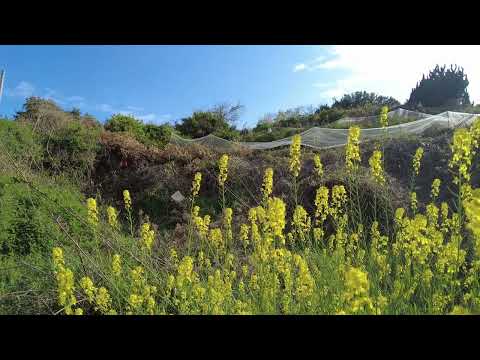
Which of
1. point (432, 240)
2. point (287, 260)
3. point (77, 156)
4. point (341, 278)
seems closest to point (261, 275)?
point (287, 260)

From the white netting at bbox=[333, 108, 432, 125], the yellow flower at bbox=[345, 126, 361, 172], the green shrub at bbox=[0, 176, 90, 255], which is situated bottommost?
the green shrub at bbox=[0, 176, 90, 255]

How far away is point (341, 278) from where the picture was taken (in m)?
2.87

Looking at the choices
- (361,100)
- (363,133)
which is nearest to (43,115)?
(363,133)

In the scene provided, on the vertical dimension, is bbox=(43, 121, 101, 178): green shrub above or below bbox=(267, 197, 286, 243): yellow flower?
above

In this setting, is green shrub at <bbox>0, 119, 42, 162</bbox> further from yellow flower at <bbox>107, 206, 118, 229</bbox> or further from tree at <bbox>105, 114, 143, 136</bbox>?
yellow flower at <bbox>107, 206, 118, 229</bbox>

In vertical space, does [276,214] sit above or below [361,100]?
below

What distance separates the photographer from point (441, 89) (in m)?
23.9

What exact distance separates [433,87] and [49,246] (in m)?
24.1

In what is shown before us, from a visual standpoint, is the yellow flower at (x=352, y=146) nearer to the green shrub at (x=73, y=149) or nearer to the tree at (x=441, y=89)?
the green shrub at (x=73, y=149)

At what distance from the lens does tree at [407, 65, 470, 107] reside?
22969 millimetres

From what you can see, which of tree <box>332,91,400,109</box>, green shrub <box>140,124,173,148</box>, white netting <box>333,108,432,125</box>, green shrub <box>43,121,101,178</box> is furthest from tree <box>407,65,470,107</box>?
green shrub <box>43,121,101,178</box>

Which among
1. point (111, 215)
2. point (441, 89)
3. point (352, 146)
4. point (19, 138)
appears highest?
point (441, 89)

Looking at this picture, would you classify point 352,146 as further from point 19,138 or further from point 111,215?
point 19,138
